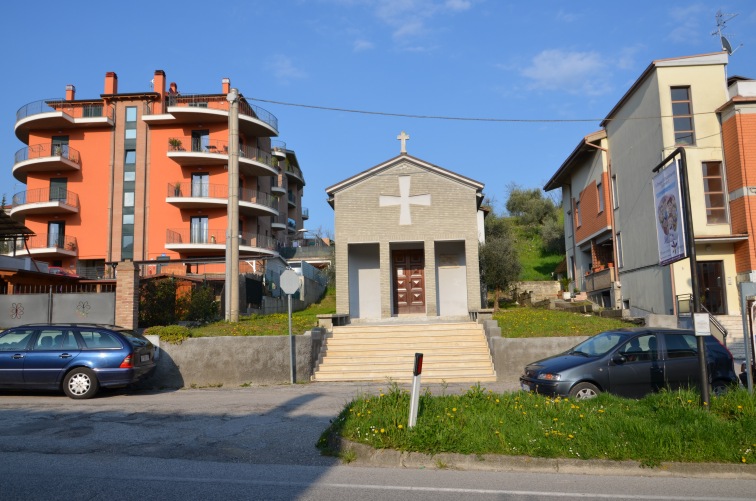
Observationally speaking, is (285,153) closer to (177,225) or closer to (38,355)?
(177,225)

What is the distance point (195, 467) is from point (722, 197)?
21651 millimetres

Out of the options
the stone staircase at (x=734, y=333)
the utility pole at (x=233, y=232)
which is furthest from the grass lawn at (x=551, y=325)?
the utility pole at (x=233, y=232)

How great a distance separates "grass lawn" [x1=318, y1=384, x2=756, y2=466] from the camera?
22.2 feet

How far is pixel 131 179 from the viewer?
43.1m

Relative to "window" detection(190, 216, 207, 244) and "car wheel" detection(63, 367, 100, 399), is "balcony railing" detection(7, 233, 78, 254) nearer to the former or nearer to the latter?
"window" detection(190, 216, 207, 244)

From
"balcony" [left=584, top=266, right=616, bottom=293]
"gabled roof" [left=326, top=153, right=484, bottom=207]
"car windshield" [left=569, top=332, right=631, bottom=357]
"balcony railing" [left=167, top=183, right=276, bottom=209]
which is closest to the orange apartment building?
"balcony railing" [left=167, top=183, right=276, bottom=209]

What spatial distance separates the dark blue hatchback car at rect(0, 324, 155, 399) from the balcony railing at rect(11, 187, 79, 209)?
33546 millimetres

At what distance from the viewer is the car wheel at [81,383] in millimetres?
12266

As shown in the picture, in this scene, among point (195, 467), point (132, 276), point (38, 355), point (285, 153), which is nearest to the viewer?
point (195, 467)

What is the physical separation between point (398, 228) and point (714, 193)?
11860 mm

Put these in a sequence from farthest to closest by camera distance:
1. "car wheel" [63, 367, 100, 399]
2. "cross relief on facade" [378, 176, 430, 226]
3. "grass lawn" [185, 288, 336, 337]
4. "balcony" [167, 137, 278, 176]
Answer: "balcony" [167, 137, 278, 176]
"cross relief on facade" [378, 176, 430, 226]
"grass lawn" [185, 288, 336, 337]
"car wheel" [63, 367, 100, 399]

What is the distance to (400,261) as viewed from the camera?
24.9m

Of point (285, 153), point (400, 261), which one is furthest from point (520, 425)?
point (285, 153)

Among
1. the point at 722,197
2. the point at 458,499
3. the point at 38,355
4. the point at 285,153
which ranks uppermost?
the point at 285,153
